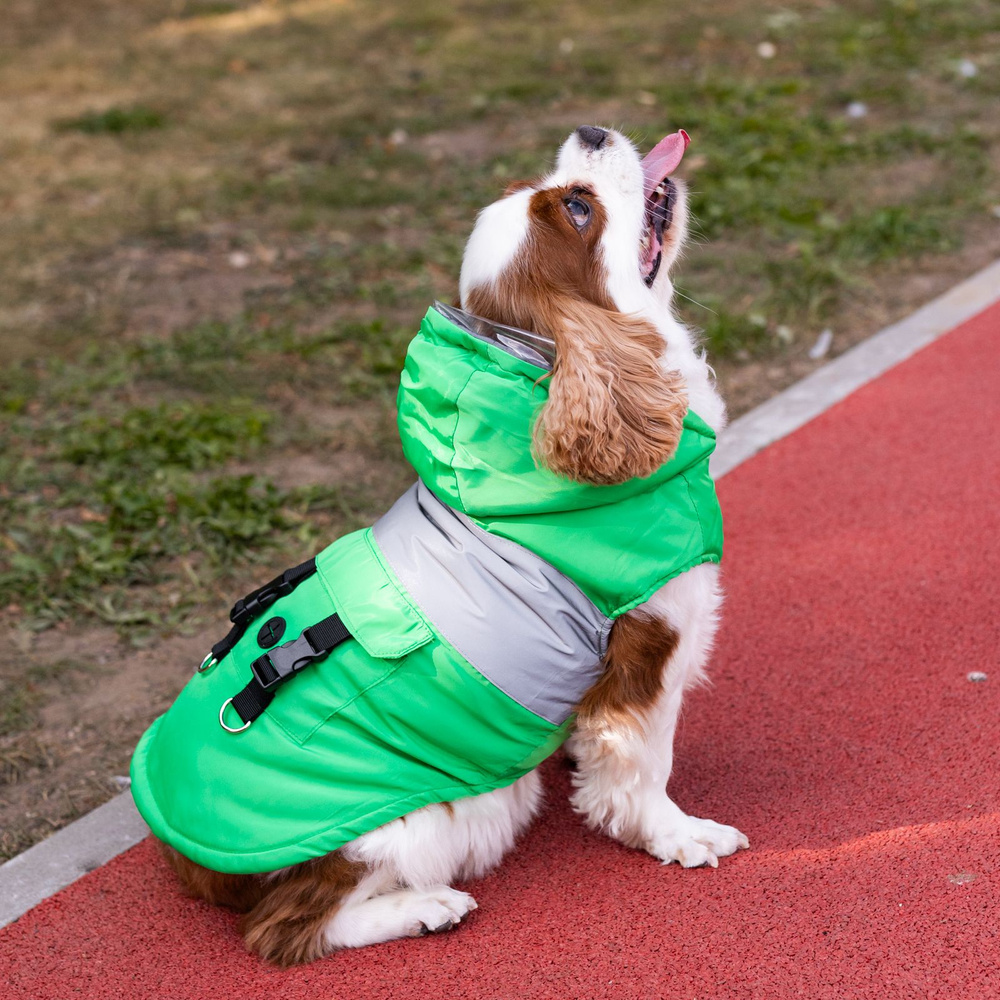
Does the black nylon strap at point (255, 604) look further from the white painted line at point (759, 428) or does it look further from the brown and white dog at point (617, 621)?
the white painted line at point (759, 428)

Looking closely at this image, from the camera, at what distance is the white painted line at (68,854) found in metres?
3.02

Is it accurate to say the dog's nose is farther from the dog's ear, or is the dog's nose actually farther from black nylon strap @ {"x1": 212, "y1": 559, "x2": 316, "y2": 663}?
black nylon strap @ {"x1": 212, "y1": 559, "x2": 316, "y2": 663}

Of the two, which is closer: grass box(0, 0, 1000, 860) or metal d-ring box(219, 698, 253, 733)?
metal d-ring box(219, 698, 253, 733)

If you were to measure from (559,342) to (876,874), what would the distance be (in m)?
1.44

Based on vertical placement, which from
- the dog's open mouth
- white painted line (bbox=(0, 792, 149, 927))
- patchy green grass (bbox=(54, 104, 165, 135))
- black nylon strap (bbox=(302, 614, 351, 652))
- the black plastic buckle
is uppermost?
the dog's open mouth

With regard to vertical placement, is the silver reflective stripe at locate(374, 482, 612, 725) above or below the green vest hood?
below

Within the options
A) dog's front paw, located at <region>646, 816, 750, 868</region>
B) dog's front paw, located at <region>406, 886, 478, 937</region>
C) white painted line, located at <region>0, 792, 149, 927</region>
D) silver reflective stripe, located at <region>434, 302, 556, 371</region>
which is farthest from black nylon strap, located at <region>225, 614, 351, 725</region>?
dog's front paw, located at <region>646, 816, 750, 868</region>

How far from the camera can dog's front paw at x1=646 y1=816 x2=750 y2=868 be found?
9.44ft

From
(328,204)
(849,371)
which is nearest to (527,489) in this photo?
(849,371)

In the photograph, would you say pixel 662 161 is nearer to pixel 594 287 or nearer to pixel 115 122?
pixel 594 287

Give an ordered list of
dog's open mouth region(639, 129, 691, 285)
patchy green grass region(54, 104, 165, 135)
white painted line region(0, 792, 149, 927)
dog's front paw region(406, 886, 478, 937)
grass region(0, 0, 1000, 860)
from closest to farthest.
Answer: dog's front paw region(406, 886, 478, 937) → dog's open mouth region(639, 129, 691, 285) → white painted line region(0, 792, 149, 927) → grass region(0, 0, 1000, 860) → patchy green grass region(54, 104, 165, 135)

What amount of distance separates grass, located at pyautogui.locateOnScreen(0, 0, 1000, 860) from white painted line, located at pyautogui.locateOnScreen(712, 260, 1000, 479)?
253mm

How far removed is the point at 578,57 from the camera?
9.93 meters

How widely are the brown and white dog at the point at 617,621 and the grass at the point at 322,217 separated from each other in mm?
1370
